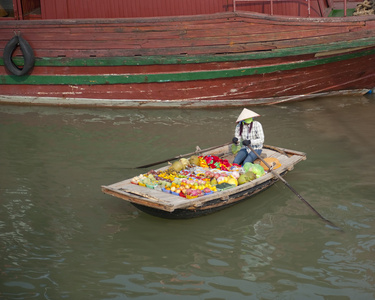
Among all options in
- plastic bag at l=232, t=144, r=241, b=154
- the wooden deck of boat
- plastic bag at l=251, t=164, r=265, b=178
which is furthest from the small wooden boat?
plastic bag at l=232, t=144, r=241, b=154

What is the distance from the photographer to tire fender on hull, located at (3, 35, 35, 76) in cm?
1470

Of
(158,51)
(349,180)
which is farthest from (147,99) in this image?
(349,180)

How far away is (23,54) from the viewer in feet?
48.5

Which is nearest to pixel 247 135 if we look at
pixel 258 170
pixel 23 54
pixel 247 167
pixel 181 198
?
pixel 247 167

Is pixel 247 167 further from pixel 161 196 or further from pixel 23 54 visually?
pixel 23 54

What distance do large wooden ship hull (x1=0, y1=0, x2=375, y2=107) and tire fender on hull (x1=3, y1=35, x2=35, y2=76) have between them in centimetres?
19

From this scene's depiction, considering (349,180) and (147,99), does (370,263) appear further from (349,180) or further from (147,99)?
(147,99)

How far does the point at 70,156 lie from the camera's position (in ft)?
37.9

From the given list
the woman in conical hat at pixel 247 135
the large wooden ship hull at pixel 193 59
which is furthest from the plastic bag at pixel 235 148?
the large wooden ship hull at pixel 193 59

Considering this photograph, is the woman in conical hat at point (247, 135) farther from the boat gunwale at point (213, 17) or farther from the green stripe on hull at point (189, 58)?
the boat gunwale at point (213, 17)

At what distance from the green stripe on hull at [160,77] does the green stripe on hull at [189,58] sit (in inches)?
13.2

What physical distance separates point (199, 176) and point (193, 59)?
19.1ft

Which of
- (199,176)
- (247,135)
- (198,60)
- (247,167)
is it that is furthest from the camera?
(198,60)

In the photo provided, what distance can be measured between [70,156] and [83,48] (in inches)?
164
